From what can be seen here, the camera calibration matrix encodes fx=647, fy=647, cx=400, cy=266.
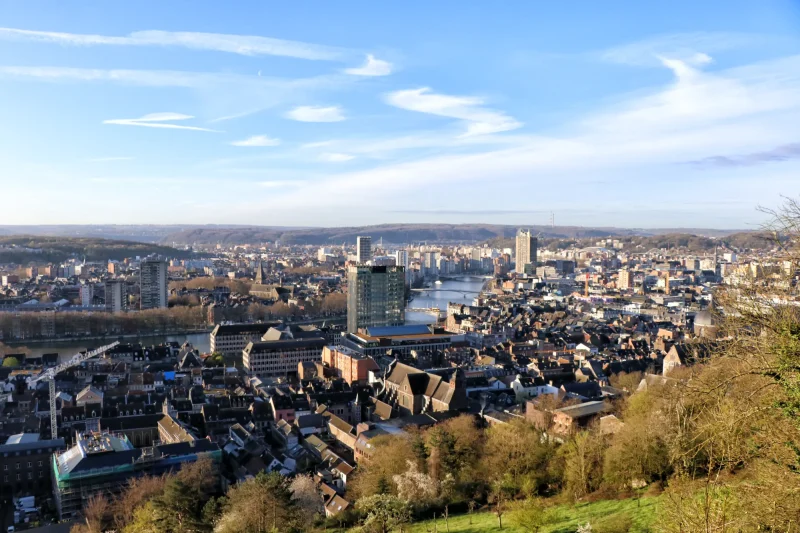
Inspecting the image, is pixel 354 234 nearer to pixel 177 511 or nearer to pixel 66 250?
pixel 66 250

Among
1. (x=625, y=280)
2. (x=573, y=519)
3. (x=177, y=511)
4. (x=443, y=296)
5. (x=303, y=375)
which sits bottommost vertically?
(x=443, y=296)

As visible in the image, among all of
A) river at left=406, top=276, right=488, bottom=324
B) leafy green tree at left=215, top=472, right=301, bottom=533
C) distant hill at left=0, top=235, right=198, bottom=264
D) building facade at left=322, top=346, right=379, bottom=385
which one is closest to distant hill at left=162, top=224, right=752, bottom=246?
distant hill at left=0, top=235, right=198, bottom=264

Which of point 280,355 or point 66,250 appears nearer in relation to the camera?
point 280,355

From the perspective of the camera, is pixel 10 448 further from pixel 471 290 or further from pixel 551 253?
pixel 551 253

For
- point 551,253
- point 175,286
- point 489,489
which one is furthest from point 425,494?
point 551,253

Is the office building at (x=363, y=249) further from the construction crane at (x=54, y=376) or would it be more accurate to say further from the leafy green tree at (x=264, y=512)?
the leafy green tree at (x=264, y=512)

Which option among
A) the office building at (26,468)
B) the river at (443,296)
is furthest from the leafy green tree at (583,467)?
the river at (443,296)

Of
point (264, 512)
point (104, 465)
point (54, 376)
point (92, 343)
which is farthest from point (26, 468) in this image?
point (92, 343)
